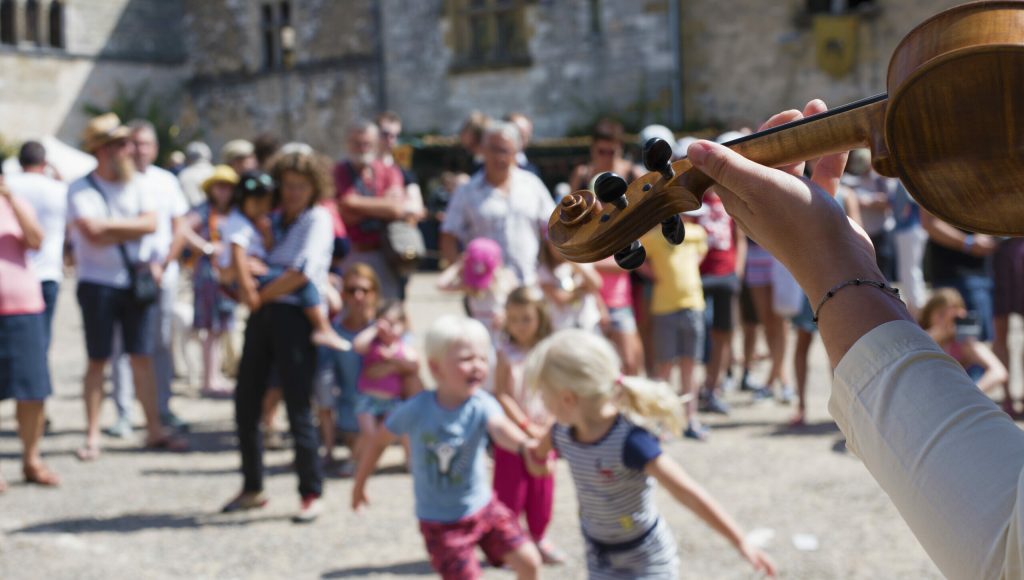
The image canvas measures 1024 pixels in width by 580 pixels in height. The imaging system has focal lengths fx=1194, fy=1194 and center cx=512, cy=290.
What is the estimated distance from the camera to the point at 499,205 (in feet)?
21.5

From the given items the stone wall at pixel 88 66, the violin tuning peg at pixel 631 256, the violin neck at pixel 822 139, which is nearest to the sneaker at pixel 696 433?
the violin tuning peg at pixel 631 256

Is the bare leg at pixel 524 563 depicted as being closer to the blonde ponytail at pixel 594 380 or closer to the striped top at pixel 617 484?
the striped top at pixel 617 484

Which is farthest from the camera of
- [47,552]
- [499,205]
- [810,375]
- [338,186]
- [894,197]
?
[810,375]

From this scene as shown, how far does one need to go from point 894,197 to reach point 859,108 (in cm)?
702

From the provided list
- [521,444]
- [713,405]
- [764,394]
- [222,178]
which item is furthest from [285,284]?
[764,394]

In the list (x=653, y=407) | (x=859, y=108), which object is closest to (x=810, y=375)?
(x=653, y=407)

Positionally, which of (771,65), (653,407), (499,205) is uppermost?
(771,65)

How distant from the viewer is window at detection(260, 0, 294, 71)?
81.0 ft

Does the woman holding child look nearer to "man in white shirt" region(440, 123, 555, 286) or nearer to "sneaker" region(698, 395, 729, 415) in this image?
"man in white shirt" region(440, 123, 555, 286)

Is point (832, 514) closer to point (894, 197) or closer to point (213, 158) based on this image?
point (894, 197)

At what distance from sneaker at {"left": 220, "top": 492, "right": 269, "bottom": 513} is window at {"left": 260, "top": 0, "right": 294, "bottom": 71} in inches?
782

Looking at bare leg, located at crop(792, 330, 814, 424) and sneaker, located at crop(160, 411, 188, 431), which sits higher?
bare leg, located at crop(792, 330, 814, 424)

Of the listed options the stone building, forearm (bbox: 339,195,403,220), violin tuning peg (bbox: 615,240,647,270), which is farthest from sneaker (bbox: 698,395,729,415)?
the stone building

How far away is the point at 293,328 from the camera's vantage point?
5.71m
